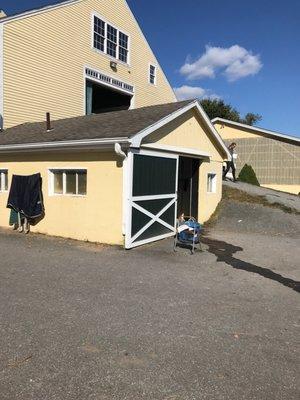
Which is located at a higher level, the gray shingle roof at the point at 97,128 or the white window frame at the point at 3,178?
the gray shingle roof at the point at 97,128

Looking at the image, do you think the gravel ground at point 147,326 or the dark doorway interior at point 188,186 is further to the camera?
the dark doorway interior at point 188,186

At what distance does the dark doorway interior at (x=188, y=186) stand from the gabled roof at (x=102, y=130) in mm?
1473

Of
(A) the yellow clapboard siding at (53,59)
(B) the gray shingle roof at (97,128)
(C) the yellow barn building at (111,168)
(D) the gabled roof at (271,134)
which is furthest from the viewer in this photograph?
(D) the gabled roof at (271,134)

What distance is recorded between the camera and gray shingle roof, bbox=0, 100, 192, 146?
1052 centimetres

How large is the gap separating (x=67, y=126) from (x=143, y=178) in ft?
14.6

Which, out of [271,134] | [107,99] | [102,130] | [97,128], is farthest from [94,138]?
[271,134]

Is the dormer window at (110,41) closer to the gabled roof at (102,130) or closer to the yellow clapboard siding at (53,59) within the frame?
the yellow clapboard siding at (53,59)

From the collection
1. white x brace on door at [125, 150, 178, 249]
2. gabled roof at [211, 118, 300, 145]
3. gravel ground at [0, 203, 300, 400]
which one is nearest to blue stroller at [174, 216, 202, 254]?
gravel ground at [0, 203, 300, 400]

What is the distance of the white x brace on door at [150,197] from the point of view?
33.2 ft

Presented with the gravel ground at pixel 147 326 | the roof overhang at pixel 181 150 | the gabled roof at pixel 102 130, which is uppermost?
the gabled roof at pixel 102 130

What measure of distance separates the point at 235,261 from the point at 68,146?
18.0 feet

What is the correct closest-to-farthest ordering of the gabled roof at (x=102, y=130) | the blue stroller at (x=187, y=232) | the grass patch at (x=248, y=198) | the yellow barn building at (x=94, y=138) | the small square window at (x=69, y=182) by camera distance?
the blue stroller at (x=187, y=232)
the gabled roof at (x=102, y=130)
the yellow barn building at (x=94, y=138)
the small square window at (x=69, y=182)
the grass patch at (x=248, y=198)

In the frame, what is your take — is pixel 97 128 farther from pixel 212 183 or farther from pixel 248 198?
pixel 248 198

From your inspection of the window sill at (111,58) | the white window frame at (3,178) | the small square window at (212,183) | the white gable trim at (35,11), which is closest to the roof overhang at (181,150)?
the small square window at (212,183)
